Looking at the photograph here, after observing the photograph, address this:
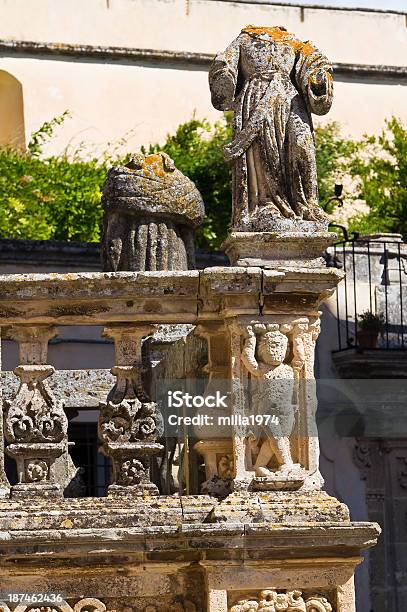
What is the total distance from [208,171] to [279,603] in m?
14.9

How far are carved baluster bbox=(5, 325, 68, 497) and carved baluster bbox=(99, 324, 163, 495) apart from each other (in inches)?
10.3

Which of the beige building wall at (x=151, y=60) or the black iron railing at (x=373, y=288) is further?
the beige building wall at (x=151, y=60)

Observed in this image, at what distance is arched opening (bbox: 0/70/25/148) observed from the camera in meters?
29.1

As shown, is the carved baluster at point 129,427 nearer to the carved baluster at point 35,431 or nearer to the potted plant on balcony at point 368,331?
the carved baluster at point 35,431

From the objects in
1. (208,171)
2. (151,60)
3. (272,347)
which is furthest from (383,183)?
(272,347)

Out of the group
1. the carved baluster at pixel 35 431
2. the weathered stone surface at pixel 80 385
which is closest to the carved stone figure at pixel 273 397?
the carved baluster at pixel 35 431

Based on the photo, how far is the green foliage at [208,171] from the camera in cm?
2409

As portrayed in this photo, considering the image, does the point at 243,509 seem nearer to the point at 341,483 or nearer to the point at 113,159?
the point at 341,483

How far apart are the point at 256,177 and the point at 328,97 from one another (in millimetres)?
617

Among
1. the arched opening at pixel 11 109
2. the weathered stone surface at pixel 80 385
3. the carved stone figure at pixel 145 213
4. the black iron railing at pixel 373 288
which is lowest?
the weathered stone surface at pixel 80 385

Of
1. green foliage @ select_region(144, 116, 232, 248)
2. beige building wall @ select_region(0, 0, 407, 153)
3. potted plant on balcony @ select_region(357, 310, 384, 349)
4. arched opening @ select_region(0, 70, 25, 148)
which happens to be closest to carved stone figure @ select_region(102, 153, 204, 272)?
potted plant on balcony @ select_region(357, 310, 384, 349)

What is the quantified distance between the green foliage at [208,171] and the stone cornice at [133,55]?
313 centimetres

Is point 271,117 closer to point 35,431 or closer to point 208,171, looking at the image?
point 35,431

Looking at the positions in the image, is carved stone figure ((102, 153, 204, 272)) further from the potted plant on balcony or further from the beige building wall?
the beige building wall
